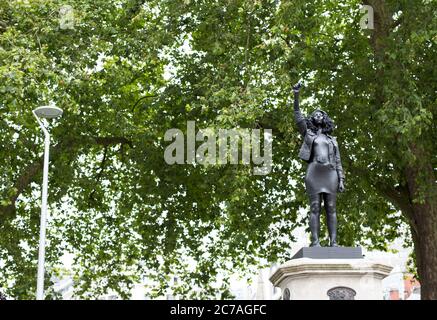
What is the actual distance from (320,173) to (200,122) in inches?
412

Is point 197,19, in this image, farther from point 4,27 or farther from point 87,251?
point 87,251

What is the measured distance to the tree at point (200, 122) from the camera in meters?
19.0

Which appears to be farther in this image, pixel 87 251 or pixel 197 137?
pixel 87 251

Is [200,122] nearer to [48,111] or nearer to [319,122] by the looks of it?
[48,111]

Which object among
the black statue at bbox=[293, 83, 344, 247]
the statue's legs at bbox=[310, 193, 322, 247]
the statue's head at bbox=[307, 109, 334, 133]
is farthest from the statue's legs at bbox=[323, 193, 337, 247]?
the statue's head at bbox=[307, 109, 334, 133]

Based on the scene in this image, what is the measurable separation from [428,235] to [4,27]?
12.1 metres

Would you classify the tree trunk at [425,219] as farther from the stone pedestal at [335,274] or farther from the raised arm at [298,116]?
the stone pedestal at [335,274]

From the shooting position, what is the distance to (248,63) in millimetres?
20281

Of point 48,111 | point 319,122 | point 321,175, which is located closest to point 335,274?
point 321,175

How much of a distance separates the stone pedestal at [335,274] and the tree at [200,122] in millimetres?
6579

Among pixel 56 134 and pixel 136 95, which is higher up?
pixel 136 95

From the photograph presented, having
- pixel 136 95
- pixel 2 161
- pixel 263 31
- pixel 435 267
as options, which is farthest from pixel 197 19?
pixel 435 267

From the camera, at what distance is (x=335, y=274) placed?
11352 mm

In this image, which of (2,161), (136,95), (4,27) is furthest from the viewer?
(136,95)
